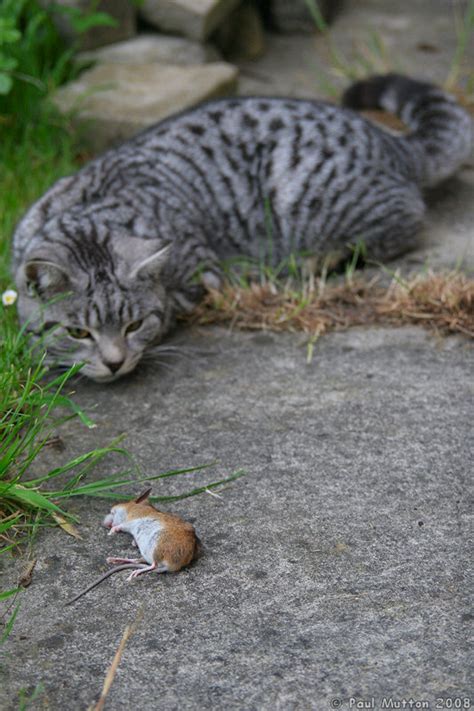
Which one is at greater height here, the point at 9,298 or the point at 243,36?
the point at 243,36

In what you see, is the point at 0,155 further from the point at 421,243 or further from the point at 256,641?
the point at 256,641

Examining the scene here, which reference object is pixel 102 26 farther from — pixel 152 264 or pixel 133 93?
pixel 152 264

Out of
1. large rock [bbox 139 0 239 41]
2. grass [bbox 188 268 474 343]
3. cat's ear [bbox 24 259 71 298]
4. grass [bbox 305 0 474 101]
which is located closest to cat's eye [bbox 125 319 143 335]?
cat's ear [bbox 24 259 71 298]

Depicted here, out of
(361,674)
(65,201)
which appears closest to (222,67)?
(65,201)

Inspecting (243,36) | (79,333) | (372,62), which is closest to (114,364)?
(79,333)

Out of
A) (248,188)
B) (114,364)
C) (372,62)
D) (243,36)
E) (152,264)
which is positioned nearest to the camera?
(114,364)

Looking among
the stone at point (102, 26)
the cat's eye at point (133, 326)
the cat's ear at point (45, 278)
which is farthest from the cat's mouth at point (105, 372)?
the stone at point (102, 26)
